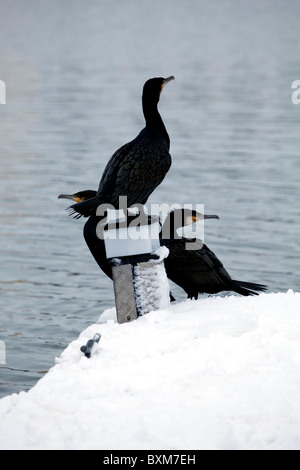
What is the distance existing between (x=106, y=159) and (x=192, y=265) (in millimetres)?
9701

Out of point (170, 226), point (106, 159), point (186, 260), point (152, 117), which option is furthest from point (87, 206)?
point (106, 159)

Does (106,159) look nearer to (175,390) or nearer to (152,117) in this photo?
(152,117)

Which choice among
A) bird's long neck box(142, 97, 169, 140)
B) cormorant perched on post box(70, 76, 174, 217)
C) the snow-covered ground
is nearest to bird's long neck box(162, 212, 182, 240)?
cormorant perched on post box(70, 76, 174, 217)

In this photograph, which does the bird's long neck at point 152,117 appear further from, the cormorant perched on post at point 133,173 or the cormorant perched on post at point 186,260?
the cormorant perched on post at point 186,260

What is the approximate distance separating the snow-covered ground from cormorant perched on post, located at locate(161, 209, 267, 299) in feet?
2.96

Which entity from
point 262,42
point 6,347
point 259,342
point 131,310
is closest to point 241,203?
point 6,347

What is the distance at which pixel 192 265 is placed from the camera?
22.4 feet

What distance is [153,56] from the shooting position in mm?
39156

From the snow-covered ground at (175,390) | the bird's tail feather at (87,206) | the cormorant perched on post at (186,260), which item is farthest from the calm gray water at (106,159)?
the snow-covered ground at (175,390)

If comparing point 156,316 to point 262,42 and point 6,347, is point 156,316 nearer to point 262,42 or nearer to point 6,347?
point 6,347

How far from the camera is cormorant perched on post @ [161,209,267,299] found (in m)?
6.75

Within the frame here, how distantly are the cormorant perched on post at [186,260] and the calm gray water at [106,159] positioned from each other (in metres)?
1.27

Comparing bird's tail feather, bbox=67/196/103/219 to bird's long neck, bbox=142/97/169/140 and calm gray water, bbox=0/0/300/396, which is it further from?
calm gray water, bbox=0/0/300/396

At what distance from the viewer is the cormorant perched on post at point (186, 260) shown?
6.76 m
